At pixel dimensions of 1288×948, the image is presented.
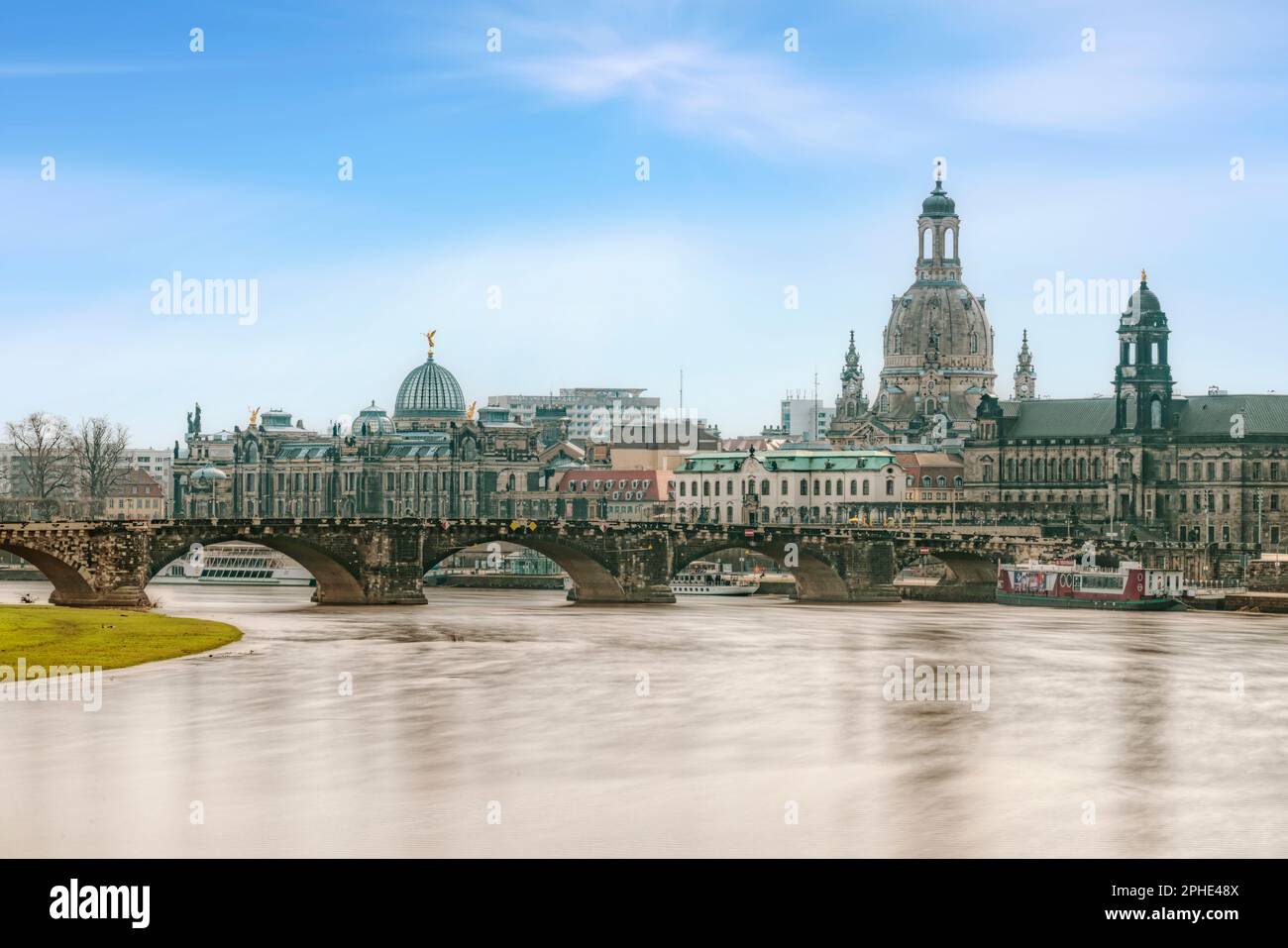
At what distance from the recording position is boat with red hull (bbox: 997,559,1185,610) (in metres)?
108

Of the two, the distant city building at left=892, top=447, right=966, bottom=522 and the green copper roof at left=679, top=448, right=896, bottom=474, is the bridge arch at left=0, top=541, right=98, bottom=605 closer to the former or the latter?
the distant city building at left=892, top=447, right=966, bottom=522

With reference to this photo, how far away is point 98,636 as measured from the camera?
220ft

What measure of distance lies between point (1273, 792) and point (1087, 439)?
128m

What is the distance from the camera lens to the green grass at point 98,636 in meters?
60.3

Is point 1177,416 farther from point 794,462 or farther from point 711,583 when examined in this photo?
point 711,583

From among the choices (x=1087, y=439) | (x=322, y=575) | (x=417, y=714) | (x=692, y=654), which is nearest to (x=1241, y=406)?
(x=1087, y=439)

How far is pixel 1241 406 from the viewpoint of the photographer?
526 feet

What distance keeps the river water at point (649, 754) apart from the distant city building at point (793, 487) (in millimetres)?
95885

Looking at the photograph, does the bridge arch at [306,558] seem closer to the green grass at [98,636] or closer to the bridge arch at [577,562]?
the bridge arch at [577,562]

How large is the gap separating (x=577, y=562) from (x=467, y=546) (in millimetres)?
5720

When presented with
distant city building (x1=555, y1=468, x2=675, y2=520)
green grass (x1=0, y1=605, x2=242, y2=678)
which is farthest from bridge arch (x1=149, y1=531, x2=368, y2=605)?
distant city building (x1=555, y1=468, x2=675, y2=520)

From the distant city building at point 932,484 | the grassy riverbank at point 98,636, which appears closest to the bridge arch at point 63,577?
the grassy riverbank at point 98,636
